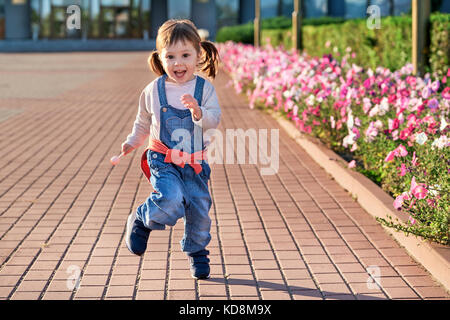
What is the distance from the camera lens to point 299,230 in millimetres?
5355

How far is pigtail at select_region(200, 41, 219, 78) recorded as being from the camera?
4188 millimetres

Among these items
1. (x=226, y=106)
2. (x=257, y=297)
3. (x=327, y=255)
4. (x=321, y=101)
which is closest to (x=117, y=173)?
(x=321, y=101)

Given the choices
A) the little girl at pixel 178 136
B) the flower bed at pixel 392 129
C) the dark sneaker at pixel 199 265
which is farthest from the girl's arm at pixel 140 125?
the flower bed at pixel 392 129

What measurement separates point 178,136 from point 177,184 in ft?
0.88

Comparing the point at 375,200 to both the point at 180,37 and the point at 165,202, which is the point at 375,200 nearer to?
the point at 165,202

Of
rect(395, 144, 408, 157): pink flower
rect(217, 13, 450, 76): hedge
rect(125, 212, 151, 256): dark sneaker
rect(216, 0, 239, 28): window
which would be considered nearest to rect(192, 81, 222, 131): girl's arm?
rect(125, 212, 151, 256): dark sneaker

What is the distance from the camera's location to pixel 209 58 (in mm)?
4223

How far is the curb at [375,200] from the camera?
4.26m

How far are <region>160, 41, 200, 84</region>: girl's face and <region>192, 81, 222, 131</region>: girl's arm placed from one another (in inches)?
6.2

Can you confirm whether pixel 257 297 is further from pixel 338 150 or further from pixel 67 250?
pixel 338 150

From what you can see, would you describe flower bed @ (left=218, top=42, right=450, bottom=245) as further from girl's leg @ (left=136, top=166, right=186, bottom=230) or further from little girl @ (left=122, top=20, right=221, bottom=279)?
girl's leg @ (left=136, top=166, right=186, bottom=230)

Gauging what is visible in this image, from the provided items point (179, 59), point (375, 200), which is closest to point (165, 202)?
point (179, 59)

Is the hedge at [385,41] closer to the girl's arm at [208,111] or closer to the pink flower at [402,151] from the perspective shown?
the pink flower at [402,151]

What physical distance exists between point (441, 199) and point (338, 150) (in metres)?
3.74
